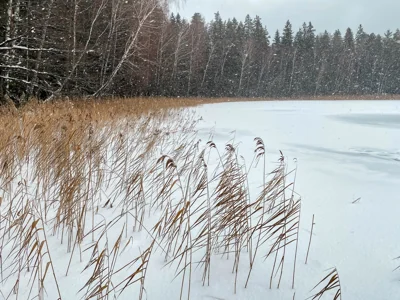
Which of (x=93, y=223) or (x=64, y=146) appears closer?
(x=93, y=223)

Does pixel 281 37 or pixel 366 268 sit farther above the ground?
pixel 281 37

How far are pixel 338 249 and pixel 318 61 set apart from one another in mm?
45486

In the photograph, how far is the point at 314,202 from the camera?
89.7 inches

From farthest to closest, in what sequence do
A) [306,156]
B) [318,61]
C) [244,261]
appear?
1. [318,61]
2. [306,156]
3. [244,261]

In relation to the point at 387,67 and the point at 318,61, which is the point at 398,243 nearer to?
the point at 318,61

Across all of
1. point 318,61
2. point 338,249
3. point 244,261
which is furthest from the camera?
point 318,61

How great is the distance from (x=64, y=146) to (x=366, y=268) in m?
2.29

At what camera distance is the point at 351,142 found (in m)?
5.31

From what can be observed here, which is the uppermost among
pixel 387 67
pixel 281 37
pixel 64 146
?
pixel 281 37

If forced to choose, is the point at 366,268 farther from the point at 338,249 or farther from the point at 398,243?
the point at 398,243

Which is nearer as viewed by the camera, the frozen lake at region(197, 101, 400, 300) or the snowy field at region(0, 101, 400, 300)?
the snowy field at region(0, 101, 400, 300)

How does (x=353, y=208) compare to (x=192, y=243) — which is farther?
(x=353, y=208)

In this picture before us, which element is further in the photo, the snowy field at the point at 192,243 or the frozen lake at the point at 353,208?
the frozen lake at the point at 353,208

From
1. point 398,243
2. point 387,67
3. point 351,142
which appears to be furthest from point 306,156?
point 387,67
